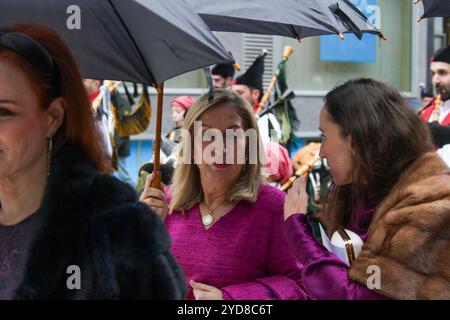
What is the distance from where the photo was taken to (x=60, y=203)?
202 centimetres

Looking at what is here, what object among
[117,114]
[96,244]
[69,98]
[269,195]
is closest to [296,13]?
[269,195]

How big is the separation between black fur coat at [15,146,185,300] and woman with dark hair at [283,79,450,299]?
74 cm

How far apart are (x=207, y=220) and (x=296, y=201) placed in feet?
1.48

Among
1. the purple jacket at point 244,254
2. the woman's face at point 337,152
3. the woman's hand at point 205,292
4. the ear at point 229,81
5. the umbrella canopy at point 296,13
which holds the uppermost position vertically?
the umbrella canopy at point 296,13

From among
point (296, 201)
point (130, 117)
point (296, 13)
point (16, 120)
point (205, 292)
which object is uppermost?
point (296, 13)

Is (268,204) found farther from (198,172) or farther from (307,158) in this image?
(307,158)

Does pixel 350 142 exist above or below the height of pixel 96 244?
above

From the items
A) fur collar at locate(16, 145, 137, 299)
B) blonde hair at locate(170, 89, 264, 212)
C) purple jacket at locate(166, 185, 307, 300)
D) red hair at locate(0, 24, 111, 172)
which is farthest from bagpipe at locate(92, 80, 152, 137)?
fur collar at locate(16, 145, 137, 299)

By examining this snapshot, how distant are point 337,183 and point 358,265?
1.37 ft

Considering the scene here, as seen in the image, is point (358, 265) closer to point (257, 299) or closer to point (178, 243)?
point (257, 299)

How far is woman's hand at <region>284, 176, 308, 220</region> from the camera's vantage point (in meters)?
2.82

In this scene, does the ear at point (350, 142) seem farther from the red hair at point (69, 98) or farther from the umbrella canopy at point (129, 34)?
the red hair at point (69, 98)

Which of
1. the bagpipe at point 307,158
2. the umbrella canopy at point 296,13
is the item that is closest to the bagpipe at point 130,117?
the bagpipe at point 307,158

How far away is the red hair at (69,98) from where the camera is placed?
215cm
